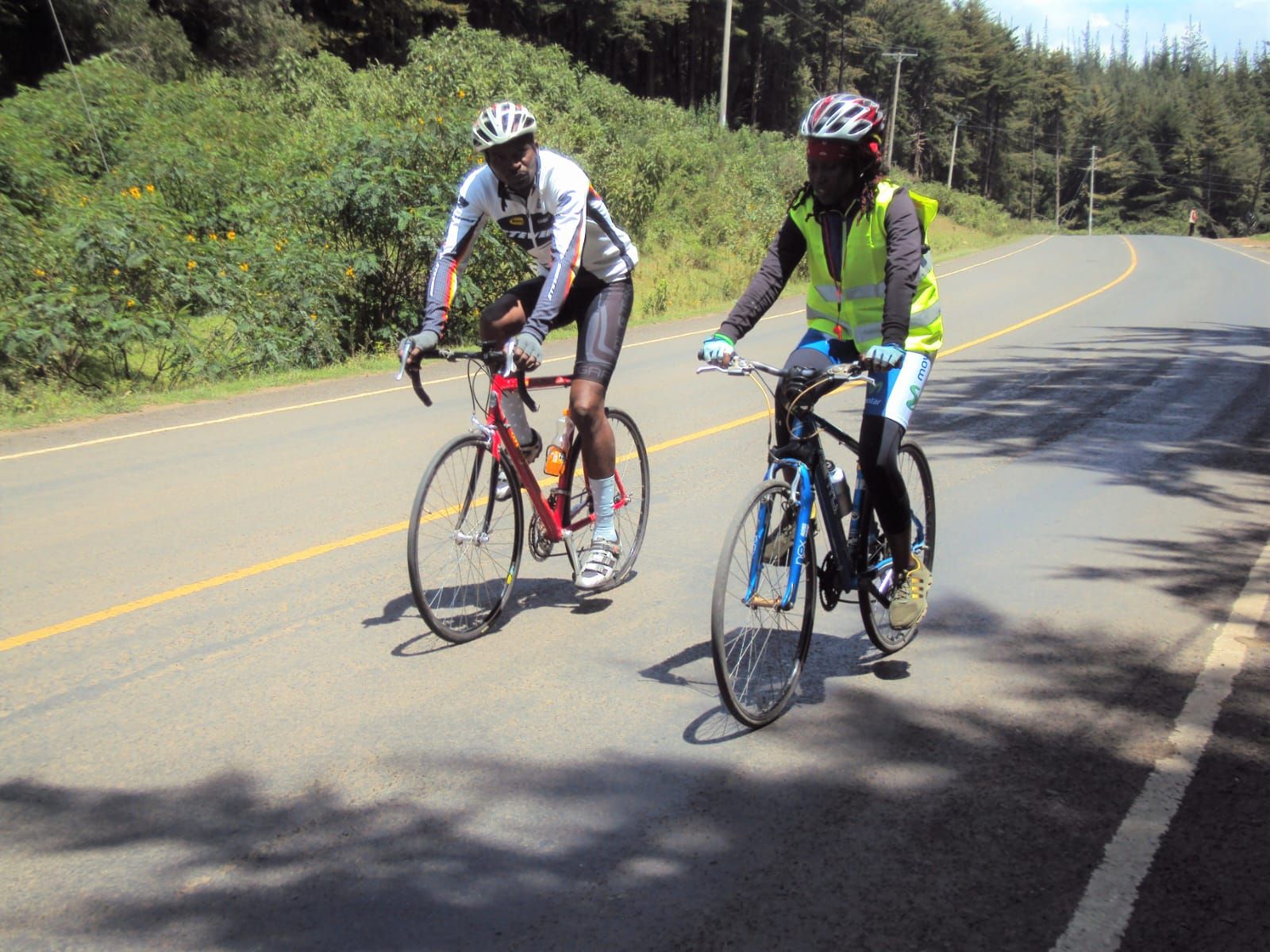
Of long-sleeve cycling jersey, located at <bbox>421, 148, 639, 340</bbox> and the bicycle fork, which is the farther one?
long-sleeve cycling jersey, located at <bbox>421, 148, 639, 340</bbox>

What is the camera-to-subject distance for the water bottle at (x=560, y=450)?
579 centimetres

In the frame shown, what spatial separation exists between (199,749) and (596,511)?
2320mm

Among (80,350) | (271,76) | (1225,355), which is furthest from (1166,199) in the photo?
(80,350)

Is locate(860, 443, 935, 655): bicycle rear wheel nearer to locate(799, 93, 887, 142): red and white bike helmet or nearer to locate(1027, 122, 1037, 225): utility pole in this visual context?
locate(799, 93, 887, 142): red and white bike helmet

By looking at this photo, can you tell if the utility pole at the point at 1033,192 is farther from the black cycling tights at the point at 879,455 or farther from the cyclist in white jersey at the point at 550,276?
the black cycling tights at the point at 879,455

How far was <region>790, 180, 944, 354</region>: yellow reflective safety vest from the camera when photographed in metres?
4.51

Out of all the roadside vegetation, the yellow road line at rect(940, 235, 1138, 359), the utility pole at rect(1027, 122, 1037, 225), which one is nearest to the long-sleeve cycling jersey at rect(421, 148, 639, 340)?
the roadside vegetation

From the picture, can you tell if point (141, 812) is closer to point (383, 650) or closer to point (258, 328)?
point (383, 650)

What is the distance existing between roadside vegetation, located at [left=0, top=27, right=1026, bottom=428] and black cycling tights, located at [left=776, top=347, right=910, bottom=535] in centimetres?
923

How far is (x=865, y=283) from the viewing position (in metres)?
4.62

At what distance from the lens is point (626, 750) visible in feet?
13.8

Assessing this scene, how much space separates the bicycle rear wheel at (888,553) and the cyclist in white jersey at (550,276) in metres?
1.37

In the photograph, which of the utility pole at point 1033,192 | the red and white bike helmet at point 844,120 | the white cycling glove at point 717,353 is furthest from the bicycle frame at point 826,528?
the utility pole at point 1033,192

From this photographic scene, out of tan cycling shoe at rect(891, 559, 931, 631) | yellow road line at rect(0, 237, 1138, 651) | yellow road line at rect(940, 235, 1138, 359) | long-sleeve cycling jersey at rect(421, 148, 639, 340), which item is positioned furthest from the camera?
yellow road line at rect(940, 235, 1138, 359)
